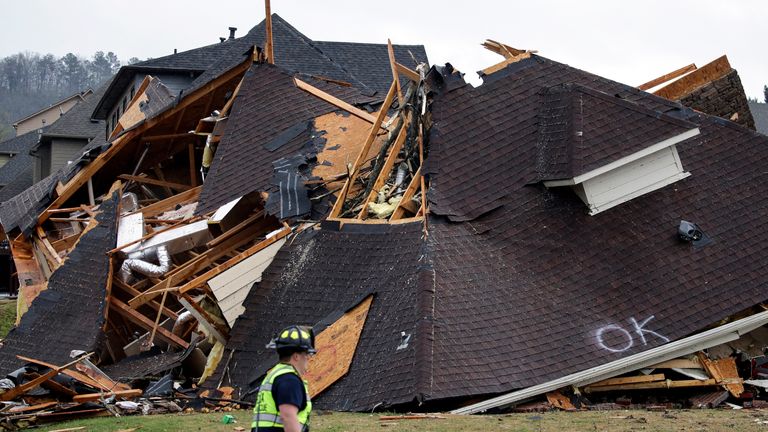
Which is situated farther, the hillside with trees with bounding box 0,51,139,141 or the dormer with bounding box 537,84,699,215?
the hillside with trees with bounding box 0,51,139,141

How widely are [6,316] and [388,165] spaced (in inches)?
694

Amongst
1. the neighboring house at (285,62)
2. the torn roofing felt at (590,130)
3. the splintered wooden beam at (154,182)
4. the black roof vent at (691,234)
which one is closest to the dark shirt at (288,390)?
the torn roofing felt at (590,130)

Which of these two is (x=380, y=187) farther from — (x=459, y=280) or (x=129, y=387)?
(x=129, y=387)

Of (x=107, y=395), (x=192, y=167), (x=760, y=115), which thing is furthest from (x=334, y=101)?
(x=760, y=115)

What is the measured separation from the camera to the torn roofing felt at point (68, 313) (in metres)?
15.3

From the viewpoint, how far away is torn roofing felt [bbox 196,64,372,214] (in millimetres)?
17125

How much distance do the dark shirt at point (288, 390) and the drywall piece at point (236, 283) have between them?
8.36m

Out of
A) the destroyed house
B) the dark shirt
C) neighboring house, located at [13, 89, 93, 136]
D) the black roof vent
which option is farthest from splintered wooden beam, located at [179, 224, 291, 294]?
neighboring house, located at [13, 89, 93, 136]

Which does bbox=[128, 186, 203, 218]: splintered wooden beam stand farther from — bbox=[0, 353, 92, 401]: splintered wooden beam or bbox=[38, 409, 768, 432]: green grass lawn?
bbox=[38, 409, 768, 432]: green grass lawn

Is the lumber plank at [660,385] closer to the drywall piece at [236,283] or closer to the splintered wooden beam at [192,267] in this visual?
the drywall piece at [236,283]

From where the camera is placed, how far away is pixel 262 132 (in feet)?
59.4

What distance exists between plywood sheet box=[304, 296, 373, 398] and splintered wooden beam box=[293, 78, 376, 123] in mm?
5370

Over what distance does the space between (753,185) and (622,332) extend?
3654 millimetres

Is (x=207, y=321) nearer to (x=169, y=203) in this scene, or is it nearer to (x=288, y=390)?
(x=169, y=203)
